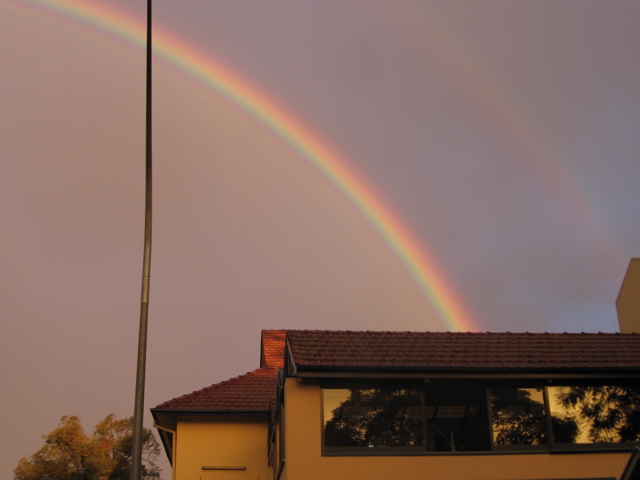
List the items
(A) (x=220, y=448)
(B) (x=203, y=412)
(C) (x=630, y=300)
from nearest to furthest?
(B) (x=203, y=412) < (A) (x=220, y=448) < (C) (x=630, y=300)

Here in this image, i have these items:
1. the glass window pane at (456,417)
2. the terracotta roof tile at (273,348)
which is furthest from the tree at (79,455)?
the glass window pane at (456,417)

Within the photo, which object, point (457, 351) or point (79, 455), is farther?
point (79, 455)

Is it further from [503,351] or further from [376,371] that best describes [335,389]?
[503,351]

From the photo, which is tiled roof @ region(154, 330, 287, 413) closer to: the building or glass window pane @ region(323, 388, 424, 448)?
the building

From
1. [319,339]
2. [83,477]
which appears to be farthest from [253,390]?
[83,477]

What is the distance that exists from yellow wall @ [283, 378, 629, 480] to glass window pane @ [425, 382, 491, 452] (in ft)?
1.09

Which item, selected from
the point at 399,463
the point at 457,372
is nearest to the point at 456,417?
the point at 457,372

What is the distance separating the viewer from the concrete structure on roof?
17938 mm

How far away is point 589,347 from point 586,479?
3616mm

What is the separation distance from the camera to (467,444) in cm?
1847

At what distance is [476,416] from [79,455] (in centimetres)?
4727

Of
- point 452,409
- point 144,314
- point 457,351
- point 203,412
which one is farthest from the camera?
point 203,412

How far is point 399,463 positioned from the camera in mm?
17938

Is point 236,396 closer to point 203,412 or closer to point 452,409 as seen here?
point 203,412
